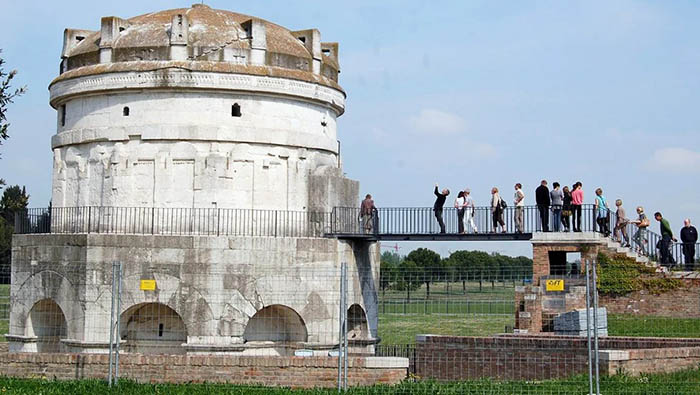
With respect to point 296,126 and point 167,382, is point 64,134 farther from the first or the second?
point 167,382

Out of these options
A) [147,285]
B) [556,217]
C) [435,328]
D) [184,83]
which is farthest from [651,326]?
[184,83]

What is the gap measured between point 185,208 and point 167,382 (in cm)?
987

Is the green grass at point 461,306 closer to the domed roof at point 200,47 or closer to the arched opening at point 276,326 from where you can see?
the arched opening at point 276,326

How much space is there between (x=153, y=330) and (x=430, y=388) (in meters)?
12.8

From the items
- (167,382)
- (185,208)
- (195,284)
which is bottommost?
(167,382)

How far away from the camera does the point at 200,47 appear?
1099 inches

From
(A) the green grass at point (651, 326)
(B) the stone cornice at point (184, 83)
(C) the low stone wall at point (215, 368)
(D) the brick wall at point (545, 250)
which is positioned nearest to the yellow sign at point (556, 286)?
(C) the low stone wall at point (215, 368)

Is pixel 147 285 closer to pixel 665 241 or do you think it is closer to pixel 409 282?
pixel 409 282

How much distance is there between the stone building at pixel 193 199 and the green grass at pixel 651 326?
732 centimetres

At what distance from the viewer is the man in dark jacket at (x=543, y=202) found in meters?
26.2

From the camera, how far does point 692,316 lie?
25703 mm

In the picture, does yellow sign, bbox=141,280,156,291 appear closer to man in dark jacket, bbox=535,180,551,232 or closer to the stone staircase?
man in dark jacket, bbox=535,180,551,232

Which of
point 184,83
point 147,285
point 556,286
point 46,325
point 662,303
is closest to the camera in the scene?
point 556,286

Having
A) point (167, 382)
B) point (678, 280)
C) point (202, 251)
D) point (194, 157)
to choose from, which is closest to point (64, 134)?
point (194, 157)
